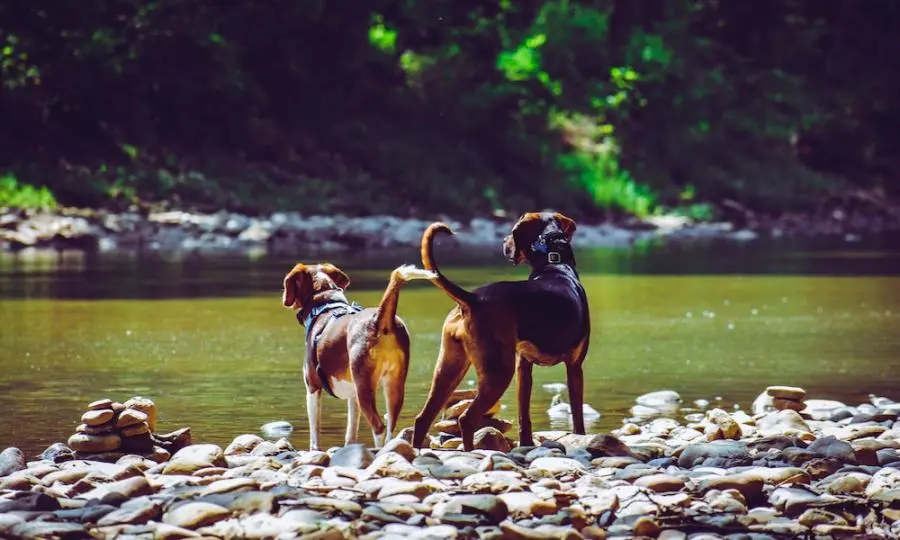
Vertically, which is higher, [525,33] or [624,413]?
[525,33]

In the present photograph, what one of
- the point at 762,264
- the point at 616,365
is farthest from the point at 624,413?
the point at 762,264

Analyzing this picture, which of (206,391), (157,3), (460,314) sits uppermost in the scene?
(157,3)

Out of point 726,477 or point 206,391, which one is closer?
point 726,477

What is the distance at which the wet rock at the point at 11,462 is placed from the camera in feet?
27.6

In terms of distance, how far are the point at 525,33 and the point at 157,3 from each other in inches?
443

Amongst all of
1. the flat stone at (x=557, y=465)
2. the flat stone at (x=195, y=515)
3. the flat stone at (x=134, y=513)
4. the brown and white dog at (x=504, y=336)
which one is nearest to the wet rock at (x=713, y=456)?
the flat stone at (x=557, y=465)

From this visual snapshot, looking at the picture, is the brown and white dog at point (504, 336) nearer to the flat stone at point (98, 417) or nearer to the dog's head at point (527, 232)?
the dog's head at point (527, 232)

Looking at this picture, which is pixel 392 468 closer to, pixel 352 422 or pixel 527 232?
pixel 352 422

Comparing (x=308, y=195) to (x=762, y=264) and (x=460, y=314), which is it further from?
(x=460, y=314)

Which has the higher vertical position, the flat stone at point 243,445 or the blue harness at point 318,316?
the blue harness at point 318,316

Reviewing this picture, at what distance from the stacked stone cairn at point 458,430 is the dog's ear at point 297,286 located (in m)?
1.03

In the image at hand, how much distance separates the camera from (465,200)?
135ft

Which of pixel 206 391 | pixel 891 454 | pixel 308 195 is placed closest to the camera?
pixel 891 454

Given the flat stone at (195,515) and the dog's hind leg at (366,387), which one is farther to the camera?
the dog's hind leg at (366,387)
